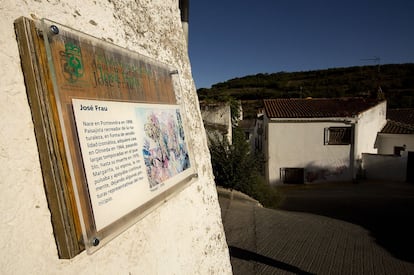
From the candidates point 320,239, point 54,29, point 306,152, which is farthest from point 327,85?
point 54,29

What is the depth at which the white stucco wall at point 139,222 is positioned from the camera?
2.73ft

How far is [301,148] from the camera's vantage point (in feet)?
58.4

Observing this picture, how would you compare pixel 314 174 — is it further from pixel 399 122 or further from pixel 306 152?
pixel 399 122

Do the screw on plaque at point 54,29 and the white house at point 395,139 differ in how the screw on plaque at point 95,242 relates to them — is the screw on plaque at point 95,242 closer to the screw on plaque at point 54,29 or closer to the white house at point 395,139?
the screw on plaque at point 54,29

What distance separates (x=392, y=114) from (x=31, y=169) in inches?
1192

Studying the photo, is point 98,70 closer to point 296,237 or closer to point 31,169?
point 31,169

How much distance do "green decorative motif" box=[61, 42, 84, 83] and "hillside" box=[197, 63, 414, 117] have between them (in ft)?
120

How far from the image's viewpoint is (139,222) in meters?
1.31

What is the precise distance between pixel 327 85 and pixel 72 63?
5562 centimetres

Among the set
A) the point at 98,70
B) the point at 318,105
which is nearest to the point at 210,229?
the point at 98,70

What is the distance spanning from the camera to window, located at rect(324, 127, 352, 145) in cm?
1727

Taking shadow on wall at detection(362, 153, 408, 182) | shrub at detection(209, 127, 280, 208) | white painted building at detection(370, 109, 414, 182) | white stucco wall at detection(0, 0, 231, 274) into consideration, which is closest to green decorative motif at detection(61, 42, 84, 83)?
white stucco wall at detection(0, 0, 231, 274)

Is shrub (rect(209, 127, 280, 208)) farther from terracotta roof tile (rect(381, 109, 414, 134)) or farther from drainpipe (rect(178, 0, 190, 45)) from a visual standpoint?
terracotta roof tile (rect(381, 109, 414, 134))

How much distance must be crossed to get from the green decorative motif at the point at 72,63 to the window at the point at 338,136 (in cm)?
1815
